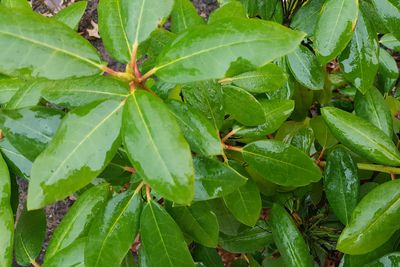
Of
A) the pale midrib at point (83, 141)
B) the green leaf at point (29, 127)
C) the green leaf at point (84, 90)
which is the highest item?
the green leaf at point (84, 90)

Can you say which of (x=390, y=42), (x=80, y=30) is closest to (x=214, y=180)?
(x=390, y=42)

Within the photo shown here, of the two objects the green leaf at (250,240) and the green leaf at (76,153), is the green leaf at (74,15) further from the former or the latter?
the green leaf at (250,240)

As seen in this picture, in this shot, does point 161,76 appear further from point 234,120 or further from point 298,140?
point 298,140

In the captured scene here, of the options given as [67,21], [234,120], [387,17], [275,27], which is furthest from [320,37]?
[67,21]

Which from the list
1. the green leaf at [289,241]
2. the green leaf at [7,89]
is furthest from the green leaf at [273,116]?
the green leaf at [7,89]

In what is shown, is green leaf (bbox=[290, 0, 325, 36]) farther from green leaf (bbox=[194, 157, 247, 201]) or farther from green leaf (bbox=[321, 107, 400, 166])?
green leaf (bbox=[194, 157, 247, 201])

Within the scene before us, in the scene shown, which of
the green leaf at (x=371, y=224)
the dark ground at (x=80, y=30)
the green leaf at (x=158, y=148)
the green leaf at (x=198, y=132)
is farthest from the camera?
the dark ground at (x=80, y=30)
